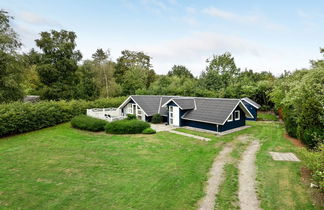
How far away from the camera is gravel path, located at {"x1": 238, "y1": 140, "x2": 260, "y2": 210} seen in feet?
19.0

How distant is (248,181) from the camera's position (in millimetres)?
7305

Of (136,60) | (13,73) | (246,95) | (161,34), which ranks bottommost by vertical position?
(246,95)

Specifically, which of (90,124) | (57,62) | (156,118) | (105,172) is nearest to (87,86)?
(57,62)

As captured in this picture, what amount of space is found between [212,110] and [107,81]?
80.7 feet

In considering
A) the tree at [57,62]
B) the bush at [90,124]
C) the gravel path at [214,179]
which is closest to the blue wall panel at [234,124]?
the gravel path at [214,179]

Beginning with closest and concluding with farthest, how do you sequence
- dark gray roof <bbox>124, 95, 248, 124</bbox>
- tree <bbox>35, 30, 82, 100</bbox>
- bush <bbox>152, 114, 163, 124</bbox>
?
1. dark gray roof <bbox>124, 95, 248, 124</bbox>
2. bush <bbox>152, 114, 163, 124</bbox>
3. tree <bbox>35, 30, 82, 100</bbox>

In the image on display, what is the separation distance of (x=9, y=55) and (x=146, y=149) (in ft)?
70.7

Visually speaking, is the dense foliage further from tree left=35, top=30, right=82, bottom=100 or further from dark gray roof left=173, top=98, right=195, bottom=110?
tree left=35, top=30, right=82, bottom=100

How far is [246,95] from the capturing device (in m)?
28.7

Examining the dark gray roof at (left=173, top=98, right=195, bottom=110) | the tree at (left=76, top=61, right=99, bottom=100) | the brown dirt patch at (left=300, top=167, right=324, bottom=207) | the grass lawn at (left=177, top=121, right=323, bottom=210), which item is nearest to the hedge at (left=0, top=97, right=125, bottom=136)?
the tree at (left=76, top=61, right=99, bottom=100)

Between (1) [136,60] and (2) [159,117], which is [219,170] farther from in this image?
(1) [136,60]

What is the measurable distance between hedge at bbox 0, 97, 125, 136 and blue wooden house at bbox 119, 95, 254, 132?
7478 mm

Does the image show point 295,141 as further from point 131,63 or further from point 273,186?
point 131,63

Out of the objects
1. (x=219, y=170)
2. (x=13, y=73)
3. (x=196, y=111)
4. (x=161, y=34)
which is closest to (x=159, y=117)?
(x=196, y=111)
